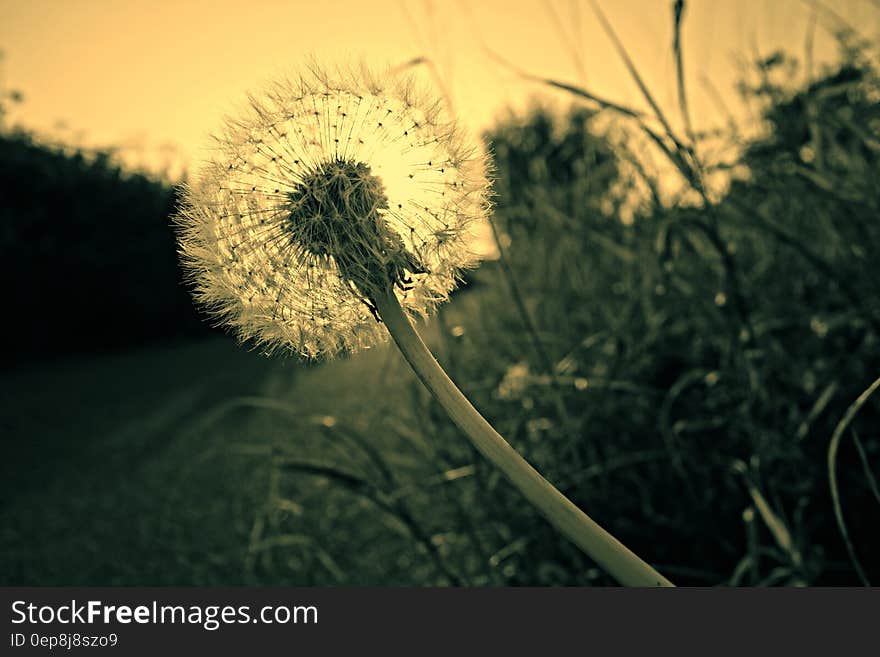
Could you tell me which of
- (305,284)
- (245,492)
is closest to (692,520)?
(305,284)

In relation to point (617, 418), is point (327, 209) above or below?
below

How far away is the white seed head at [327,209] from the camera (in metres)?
0.24

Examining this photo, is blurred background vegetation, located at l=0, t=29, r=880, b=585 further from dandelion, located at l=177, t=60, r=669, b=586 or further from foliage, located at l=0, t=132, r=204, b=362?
foliage, located at l=0, t=132, r=204, b=362

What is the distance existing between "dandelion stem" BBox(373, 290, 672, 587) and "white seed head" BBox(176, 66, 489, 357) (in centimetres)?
6

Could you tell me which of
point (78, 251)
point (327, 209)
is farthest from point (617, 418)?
point (78, 251)

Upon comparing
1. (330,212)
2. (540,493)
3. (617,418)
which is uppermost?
(617,418)

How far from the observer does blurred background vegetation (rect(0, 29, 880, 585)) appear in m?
0.67

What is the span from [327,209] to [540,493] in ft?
0.40

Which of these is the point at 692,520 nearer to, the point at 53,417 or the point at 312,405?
the point at 312,405

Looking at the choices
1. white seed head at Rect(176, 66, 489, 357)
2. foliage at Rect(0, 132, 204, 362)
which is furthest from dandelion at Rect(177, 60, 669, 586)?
foliage at Rect(0, 132, 204, 362)

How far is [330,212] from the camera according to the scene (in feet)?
0.74

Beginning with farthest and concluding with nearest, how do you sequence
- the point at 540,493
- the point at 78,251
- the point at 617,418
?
the point at 78,251
the point at 617,418
the point at 540,493

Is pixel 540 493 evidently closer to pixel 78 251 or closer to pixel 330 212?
pixel 330 212

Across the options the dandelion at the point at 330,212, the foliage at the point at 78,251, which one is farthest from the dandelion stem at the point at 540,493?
the foliage at the point at 78,251
